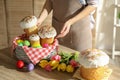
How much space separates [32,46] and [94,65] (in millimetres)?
326

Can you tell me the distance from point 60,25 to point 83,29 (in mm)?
155

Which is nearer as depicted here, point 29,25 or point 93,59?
point 93,59

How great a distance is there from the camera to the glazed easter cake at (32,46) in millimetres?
1220

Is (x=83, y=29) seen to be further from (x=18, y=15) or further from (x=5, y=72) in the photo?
(x=18, y=15)

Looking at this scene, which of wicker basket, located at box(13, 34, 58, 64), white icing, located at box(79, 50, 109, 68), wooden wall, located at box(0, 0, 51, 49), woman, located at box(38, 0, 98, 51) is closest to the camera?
white icing, located at box(79, 50, 109, 68)

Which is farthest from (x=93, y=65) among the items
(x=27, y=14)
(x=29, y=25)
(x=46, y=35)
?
(x=27, y=14)

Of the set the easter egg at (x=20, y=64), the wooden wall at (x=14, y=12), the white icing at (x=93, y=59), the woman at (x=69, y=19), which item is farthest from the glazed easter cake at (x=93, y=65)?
the wooden wall at (x=14, y=12)

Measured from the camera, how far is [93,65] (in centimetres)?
109

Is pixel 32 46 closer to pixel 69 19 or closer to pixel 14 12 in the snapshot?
pixel 69 19

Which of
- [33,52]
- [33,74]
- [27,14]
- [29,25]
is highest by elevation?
[27,14]

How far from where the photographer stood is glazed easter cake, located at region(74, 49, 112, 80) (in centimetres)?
109

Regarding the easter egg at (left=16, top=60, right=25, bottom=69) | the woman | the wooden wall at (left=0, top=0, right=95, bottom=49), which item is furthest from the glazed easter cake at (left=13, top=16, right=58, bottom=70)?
the wooden wall at (left=0, top=0, right=95, bottom=49)

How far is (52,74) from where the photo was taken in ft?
3.95

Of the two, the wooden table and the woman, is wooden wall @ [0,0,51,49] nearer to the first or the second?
the woman
